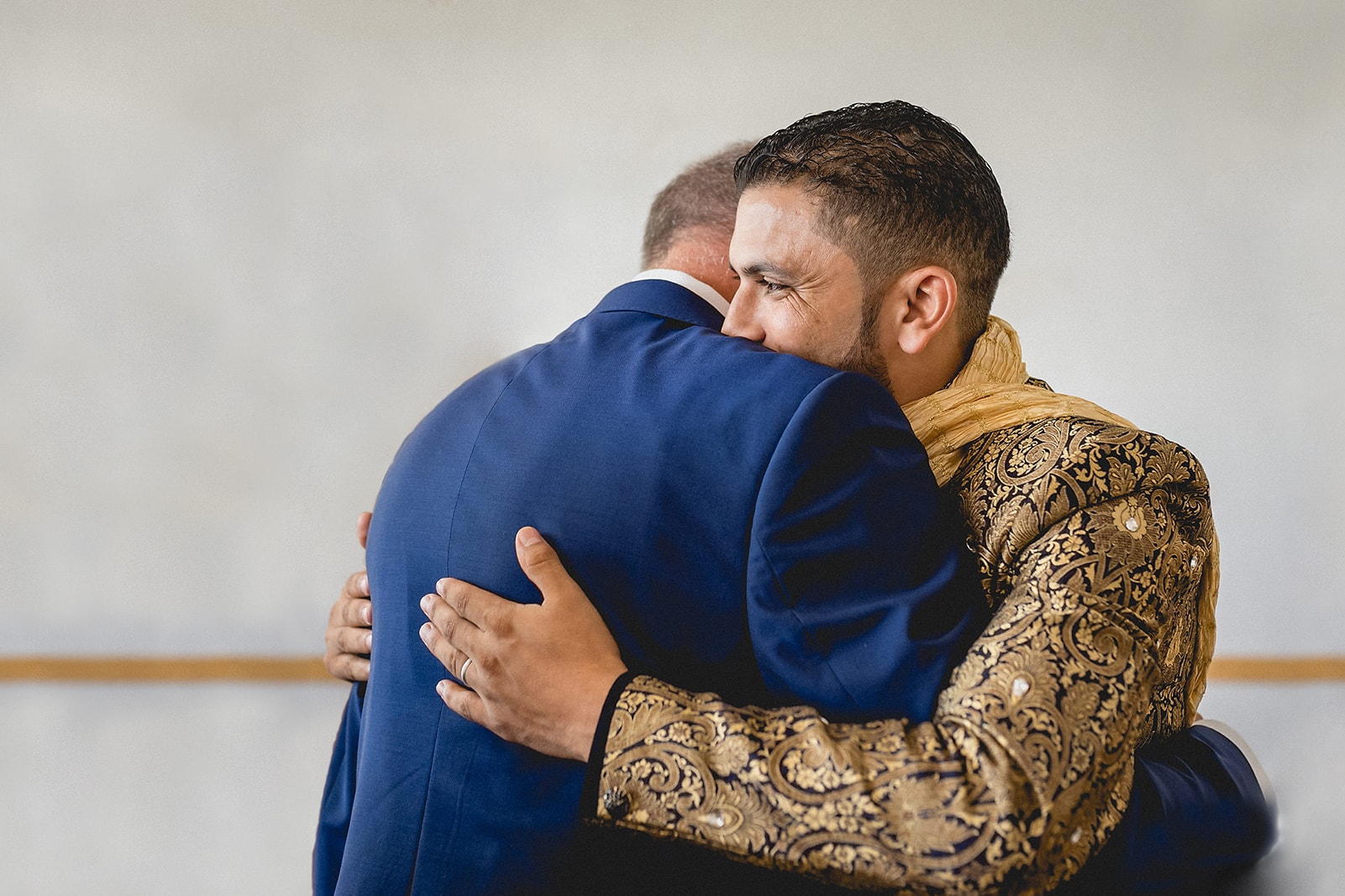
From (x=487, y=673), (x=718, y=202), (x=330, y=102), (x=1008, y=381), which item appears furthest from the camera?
(x=330, y=102)

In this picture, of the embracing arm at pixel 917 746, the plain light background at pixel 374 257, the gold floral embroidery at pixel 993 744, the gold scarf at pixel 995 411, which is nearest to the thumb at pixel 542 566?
the embracing arm at pixel 917 746

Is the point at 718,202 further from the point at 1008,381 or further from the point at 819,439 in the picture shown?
the point at 819,439

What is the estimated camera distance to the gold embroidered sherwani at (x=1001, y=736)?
86 cm

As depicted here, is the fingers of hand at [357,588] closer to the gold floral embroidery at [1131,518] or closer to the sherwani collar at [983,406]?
the sherwani collar at [983,406]

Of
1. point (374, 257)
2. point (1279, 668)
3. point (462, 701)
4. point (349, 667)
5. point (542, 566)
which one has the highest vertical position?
point (374, 257)

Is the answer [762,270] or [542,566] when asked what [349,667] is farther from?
[762,270]

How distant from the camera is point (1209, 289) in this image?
3066 millimetres

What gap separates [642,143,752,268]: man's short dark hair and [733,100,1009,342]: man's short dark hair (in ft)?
0.76

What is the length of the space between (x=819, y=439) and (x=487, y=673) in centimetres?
36

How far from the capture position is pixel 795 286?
4.08 ft

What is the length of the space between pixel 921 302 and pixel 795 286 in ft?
0.50

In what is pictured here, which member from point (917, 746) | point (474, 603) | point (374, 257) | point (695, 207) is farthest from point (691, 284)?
point (374, 257)

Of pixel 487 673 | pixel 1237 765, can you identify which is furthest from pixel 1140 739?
pixel 487 673

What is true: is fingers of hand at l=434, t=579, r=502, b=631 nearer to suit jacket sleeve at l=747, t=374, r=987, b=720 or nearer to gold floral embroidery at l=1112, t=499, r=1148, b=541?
suit jacket sleeve at l=747, t=374, r=987, b=720
